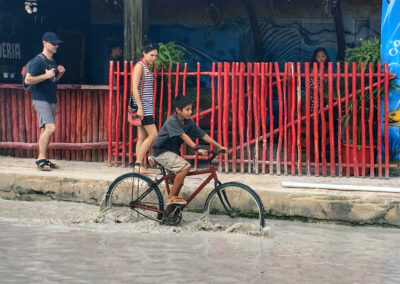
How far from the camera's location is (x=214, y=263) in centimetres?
702

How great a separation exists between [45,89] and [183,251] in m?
4.33

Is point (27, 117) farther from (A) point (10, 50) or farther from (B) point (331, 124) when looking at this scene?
(A) point (10, 50)

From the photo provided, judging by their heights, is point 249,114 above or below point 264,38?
below

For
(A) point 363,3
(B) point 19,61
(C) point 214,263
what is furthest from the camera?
(B) point 19,61

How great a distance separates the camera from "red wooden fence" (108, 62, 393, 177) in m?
10.5

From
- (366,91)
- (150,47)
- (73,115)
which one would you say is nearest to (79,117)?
(73,115)

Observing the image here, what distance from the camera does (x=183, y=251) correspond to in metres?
7.51

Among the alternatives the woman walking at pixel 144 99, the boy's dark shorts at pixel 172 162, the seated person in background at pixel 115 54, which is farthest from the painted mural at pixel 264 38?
the boy's dark shorts at pixel 172 162

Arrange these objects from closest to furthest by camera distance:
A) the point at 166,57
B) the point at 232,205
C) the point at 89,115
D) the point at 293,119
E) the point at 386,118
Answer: the point at 232,205 → the point at 386,118 → the point at 293,119 → the point at 166,57 → the point at 89,115

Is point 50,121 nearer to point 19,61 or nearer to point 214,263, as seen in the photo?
point 214,263

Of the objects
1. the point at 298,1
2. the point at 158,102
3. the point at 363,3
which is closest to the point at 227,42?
the point at 298,1

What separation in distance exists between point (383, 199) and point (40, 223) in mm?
3741

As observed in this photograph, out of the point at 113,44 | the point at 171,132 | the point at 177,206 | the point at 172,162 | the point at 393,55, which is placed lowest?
the point at 177,206

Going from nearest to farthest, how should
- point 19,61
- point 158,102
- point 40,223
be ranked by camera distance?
point 40,223 → point 158,102 → point 19,61
